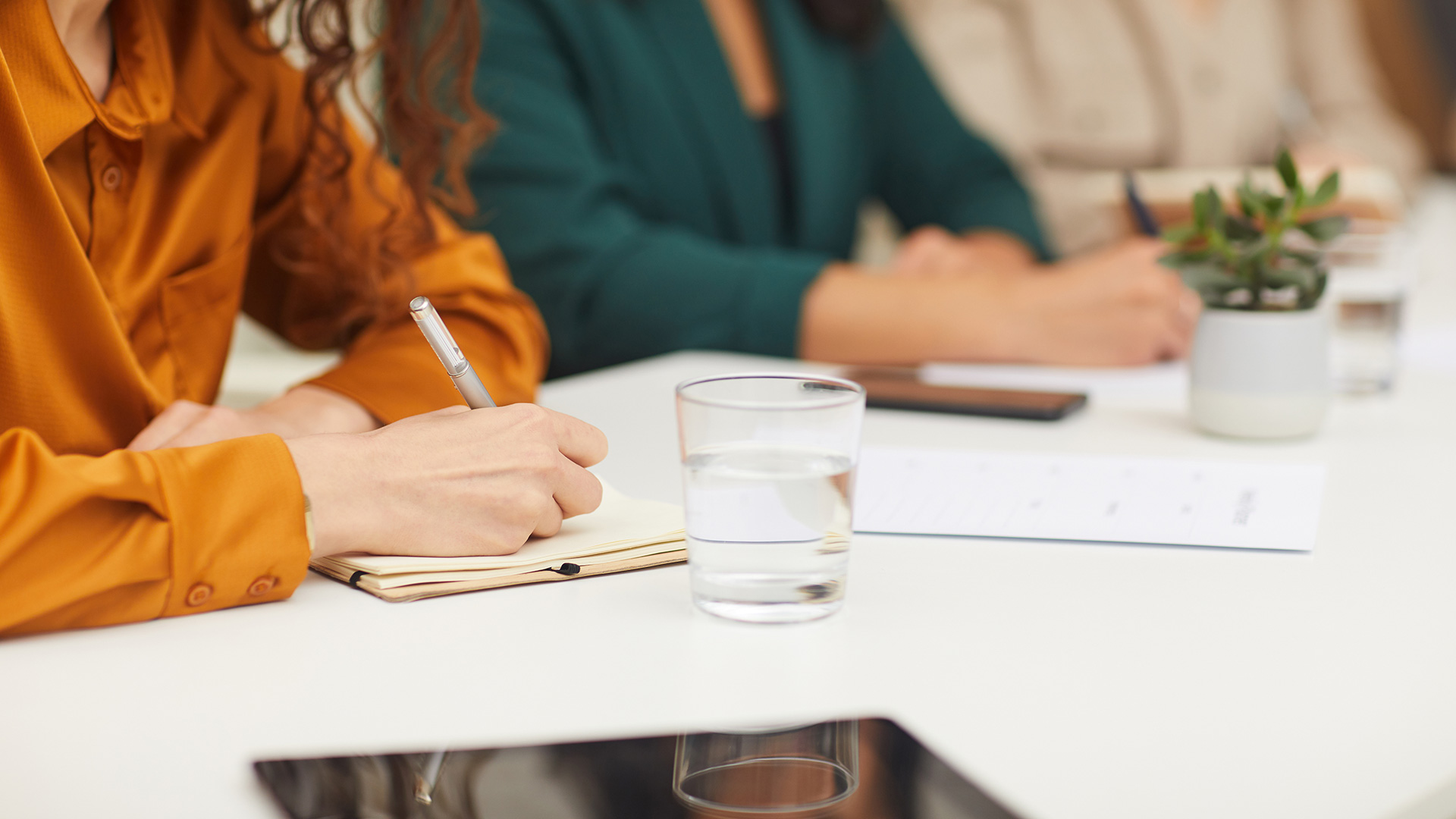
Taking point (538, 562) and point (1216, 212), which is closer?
point (538, 562)

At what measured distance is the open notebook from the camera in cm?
55

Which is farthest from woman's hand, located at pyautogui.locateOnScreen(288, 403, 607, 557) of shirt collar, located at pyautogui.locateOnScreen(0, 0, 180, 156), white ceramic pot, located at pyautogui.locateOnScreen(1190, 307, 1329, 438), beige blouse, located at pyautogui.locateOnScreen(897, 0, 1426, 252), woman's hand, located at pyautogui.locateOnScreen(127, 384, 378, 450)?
beige blouse, located at pyautogui.locateOnScreen(897, 0, 1426, 252)

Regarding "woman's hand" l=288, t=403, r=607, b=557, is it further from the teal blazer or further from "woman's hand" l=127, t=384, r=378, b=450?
the teal blazer

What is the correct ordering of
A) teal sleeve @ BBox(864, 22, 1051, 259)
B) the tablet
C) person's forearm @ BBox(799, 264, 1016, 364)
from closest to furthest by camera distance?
the tablet < person's forearm @ BBox(799, 264, 1016, 364) < teal sleeve @ BBox(864, 22, 1051, 259)

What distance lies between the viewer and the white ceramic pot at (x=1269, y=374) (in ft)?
2.78

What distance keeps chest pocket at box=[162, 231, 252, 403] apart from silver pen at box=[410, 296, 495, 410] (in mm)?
287

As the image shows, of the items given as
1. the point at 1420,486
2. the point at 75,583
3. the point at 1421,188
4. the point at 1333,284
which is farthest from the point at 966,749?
the point at 1421,188

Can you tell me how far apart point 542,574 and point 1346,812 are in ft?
1.09

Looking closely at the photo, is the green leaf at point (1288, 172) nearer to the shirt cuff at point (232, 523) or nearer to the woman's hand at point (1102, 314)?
the woman's hand at point (1102, 314)

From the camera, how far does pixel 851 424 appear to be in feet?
1.66

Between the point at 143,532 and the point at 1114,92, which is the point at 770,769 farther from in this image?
the point at 1114,92

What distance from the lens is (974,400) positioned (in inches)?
36.4

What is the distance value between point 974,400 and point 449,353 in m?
0.46

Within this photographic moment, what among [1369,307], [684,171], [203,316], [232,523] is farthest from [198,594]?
[684,171]
